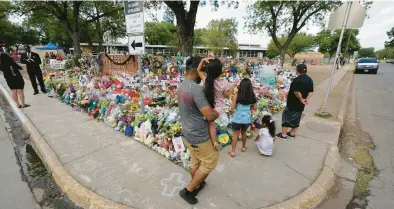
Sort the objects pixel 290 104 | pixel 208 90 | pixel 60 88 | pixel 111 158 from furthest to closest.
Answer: pixel 60 88 < pixel 290 104 < pixel 111 158 < pixel 208 90

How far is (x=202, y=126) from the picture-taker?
1.98 m

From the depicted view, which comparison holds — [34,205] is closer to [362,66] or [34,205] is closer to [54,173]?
[54,173]

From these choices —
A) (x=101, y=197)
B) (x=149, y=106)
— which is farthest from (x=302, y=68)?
(x=101, y=197)

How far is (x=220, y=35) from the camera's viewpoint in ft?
144

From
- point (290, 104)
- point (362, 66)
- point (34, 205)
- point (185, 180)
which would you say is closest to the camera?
point (34, 205)

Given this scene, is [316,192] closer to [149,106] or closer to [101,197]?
[101,197]

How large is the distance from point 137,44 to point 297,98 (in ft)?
10.8

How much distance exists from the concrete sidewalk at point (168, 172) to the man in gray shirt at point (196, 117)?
0.56 metres

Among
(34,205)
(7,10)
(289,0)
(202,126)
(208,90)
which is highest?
(289,0)

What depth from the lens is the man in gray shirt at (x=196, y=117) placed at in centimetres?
181

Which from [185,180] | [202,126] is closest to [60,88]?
[185,180]

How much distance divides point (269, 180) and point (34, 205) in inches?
119

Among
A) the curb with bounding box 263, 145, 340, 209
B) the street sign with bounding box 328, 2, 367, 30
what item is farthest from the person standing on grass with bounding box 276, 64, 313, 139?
the street sign with bounding box 328, 2, 367, 30

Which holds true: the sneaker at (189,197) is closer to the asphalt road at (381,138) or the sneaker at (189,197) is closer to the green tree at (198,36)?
the asphalt road at (381,138)
